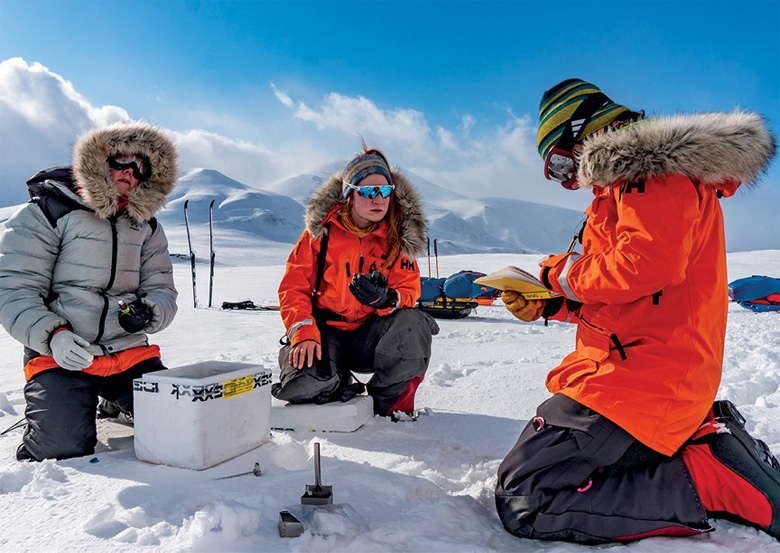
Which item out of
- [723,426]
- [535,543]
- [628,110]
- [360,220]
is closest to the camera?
[535,543]

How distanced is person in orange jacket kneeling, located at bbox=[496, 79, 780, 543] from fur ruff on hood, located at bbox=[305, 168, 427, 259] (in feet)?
4.11

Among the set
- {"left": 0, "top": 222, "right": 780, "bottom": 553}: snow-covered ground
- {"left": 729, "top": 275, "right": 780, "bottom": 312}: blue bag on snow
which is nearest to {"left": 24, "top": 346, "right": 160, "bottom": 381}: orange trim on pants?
{"left": 0, "top": 222, "right": 780, "bottom": 553}: snow-covered ground

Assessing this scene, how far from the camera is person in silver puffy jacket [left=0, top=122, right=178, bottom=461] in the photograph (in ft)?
6.62

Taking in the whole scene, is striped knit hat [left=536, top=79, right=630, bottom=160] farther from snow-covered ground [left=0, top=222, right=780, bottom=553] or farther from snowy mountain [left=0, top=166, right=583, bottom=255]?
snowy mountain [left=0, top=166, right=583, bottom=255]

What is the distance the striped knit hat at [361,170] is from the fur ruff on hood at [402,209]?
0.25 feet

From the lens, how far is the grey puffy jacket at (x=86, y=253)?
205 cm

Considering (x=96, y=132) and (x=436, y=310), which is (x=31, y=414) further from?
(x=436, y=310)

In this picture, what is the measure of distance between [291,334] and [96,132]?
1.28 m

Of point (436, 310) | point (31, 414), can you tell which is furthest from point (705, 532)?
point (436, 310)

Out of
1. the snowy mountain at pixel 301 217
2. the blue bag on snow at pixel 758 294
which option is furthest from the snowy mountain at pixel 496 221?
the blue bag on snow at pixel 758 294

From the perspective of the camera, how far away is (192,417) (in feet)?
5.91

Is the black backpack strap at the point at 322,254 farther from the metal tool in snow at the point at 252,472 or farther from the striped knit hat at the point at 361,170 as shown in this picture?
the metal tool in snow at the point at 252,472

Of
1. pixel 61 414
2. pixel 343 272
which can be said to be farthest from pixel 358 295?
pixel 61 414

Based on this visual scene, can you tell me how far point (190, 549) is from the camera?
1.23m
